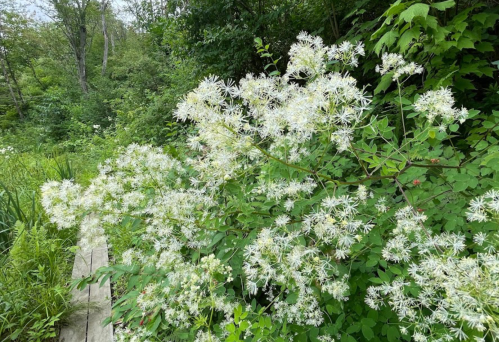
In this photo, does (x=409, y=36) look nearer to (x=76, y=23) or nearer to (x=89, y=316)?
(x=89, y=316)

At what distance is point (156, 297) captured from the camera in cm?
151

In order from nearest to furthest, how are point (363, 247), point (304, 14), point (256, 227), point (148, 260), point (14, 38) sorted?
point (363, 247) → point (256, 227) → point (148, 260) → point (304, 14) → point (14, 38)

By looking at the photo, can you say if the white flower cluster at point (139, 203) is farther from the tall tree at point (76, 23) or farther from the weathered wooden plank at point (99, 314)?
the tall tree at point (76, 23)

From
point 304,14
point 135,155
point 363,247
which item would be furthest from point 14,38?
point 363,247

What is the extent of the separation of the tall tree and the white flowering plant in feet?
63.5

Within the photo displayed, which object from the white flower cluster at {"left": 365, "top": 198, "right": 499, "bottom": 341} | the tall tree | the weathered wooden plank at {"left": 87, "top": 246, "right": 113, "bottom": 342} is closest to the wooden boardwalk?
the weathered wooden plank at {"left": 87, "top": 246, "right": 113, "bottom": 342}

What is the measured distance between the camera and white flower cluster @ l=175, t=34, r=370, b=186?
1.10 metres

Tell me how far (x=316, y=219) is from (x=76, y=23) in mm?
23290

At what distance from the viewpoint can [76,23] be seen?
18.2m

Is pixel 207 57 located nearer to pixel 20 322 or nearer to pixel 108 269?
pixel 108 269

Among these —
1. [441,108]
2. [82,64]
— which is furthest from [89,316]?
[82,64]

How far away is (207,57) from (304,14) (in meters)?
1.68

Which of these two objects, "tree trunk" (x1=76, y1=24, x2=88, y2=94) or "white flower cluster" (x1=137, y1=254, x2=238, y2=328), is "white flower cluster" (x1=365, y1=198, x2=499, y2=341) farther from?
"tree trunk" (x1=76, y1=24, x2=88, y2=94)

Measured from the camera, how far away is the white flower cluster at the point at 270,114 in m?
1.10
